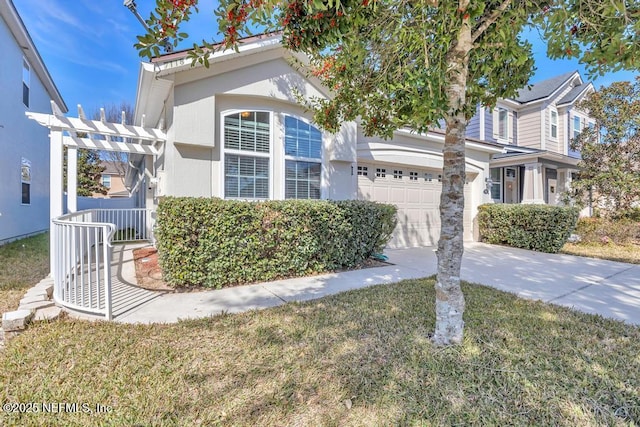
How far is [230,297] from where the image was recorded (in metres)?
4.57

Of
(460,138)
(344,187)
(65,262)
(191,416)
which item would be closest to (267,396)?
(191,416)

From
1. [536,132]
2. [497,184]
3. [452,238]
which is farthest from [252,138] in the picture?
[536,132]

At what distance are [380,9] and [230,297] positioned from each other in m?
4.27

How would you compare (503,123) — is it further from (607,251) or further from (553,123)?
(607,251)

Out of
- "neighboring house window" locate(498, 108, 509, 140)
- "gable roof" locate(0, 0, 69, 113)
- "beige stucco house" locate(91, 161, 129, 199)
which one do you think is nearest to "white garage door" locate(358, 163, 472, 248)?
"neighboring house window" locate(498, 108, 509, 140)

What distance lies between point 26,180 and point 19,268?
260 inches

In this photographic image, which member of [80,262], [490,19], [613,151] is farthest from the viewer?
[613,151]

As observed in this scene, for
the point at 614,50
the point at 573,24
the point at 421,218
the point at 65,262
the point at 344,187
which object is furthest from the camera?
the point at 421,218

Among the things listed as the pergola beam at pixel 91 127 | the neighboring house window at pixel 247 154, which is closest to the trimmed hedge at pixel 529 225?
the neighboring house window at pixel 247 154

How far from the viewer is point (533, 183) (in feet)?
41.7

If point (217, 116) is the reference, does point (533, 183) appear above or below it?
below

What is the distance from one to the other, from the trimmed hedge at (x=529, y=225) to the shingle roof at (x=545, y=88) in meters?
8.74

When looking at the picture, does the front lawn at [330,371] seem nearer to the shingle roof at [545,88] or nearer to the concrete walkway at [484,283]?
the concrete walkway at [484,283]

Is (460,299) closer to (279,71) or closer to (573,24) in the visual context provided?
(573,24)
